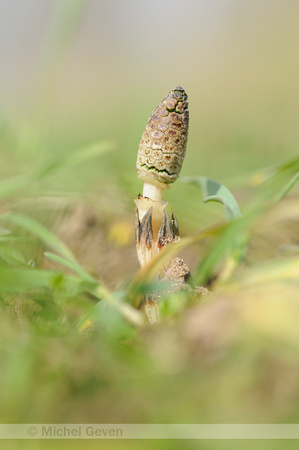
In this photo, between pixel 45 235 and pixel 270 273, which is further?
pixel 45 235

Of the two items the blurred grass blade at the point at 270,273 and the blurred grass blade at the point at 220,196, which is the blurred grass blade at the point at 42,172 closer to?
the blurred grass blade at the point at 220,196

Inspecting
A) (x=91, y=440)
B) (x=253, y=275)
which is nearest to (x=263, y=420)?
(x=91, y=440)

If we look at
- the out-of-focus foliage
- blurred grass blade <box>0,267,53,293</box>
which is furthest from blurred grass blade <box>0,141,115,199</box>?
blurred grass blade <box>0,267,53,293</box>

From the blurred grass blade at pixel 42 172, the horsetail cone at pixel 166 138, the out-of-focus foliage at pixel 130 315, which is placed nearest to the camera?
the out-of-focus foliage at pixel 130 315

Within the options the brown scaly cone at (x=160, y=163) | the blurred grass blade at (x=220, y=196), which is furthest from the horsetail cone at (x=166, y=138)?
the blurred grass blade at (x=220, y=196)

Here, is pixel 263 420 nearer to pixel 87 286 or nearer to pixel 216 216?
pixel 87 286

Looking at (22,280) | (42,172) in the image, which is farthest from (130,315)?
(42,172)

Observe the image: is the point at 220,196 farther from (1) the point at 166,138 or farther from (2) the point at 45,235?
(2) the point at 45,235
